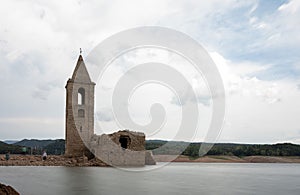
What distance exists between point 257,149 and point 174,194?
5099 centimetres

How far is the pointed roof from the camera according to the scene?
34550 mm

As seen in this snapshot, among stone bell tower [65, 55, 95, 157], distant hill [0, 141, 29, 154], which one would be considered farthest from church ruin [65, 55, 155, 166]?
distant hill [0, 141, 29, 154]

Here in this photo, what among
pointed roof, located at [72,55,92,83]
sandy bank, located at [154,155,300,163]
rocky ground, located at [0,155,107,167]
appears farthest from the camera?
sandy bank, located at [154,155,300,163]

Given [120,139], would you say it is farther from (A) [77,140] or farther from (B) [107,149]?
(A) [77,140]

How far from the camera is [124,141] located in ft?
107

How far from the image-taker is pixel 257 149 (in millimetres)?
60875

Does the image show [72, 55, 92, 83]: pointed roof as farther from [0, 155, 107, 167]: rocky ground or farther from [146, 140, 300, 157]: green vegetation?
[146, 140, 300, 157]: green vegetation

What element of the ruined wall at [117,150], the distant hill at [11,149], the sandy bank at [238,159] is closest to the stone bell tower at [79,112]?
the ruined wall at [117,150]

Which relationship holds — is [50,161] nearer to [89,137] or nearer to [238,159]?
[89,137]

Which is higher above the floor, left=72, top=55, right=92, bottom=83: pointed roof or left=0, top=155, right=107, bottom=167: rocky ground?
left=72, top=55, right=92, bottom=83: pointed roof

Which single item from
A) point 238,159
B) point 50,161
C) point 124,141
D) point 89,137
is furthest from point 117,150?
point 238,159

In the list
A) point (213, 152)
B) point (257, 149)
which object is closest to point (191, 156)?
point (213, 152)

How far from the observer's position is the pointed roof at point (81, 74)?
3455cm

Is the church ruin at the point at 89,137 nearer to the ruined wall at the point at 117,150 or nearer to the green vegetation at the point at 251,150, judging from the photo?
the ruined wall at the point at 117,150
